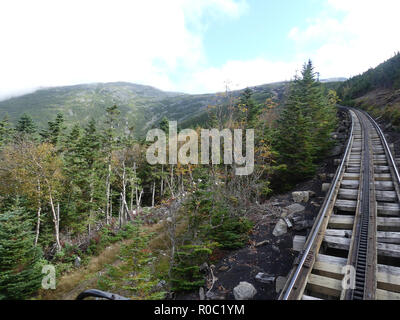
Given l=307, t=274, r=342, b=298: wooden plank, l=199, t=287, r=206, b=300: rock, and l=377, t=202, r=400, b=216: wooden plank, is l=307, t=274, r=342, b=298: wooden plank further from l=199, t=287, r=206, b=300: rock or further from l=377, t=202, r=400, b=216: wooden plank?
l=377, t=202, r=400, b=216: wooden plank

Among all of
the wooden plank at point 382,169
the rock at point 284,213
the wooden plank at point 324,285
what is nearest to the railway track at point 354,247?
the wooden plank at point 324,285

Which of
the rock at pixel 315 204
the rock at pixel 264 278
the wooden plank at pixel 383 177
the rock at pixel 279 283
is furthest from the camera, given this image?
the wooden plank at pixel 383 177

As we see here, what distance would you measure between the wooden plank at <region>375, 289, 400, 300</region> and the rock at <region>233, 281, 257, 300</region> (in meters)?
2.31

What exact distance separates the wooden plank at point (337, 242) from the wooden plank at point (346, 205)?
1686 millimetres

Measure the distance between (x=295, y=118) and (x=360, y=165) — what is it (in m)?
5.18

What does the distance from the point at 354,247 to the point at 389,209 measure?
2.38 metres

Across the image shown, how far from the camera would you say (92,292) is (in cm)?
199

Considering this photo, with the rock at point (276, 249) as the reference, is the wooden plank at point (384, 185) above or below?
above

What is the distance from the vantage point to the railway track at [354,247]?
10.7 feet

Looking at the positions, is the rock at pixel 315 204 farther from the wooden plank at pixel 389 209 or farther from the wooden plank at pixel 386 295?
the wooden plank at pixel 386 295

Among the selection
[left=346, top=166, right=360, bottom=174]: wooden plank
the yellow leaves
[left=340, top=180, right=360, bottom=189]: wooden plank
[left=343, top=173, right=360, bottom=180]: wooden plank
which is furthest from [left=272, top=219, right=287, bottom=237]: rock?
the yellow leaves

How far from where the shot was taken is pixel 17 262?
10.9 metres
